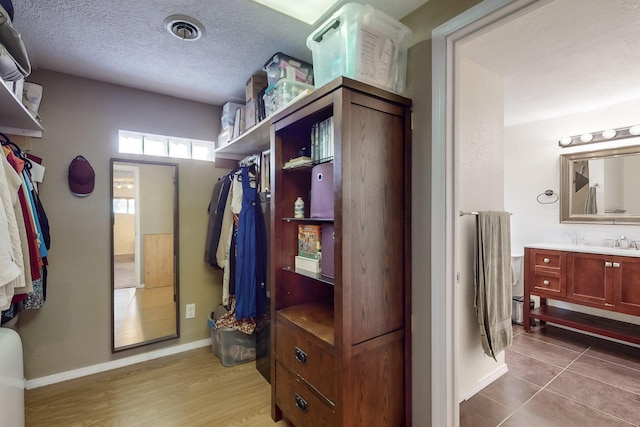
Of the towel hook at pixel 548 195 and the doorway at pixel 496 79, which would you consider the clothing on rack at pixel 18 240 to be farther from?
the towel hook at pixel 548 195

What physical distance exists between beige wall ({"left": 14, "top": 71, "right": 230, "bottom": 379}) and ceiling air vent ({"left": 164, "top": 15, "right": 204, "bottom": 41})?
1.06 meters

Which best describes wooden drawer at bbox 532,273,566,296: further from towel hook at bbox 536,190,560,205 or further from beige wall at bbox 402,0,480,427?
beige wall at bbox 402,0,480,427

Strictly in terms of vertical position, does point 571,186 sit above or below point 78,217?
above

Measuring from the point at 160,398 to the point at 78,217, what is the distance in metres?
1.51

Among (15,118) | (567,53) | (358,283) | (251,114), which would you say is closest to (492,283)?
(358,283)

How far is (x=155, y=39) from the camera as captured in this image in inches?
68.0

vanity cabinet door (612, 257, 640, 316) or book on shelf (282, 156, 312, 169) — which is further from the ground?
book on shelf (282, 156, 312, 169)

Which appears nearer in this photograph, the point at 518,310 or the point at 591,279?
the point at 591,279

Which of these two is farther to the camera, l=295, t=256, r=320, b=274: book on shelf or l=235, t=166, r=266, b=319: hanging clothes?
l=235, t=166, r=266, b=319: hanging clothes

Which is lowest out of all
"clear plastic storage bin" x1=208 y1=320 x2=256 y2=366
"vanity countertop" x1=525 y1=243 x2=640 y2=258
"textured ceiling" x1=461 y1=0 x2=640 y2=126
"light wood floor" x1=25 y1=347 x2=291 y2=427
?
"light wood floor" x1=25 y1=347 x2=291 y2=427

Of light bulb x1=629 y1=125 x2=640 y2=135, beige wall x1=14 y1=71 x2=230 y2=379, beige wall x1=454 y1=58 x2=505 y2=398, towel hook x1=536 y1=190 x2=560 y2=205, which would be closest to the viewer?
beige wall x1=454 y1=58 x2=505 y2=398

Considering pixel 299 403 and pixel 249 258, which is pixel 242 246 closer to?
pixel 249 258

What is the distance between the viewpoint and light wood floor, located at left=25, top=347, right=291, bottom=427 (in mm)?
1736

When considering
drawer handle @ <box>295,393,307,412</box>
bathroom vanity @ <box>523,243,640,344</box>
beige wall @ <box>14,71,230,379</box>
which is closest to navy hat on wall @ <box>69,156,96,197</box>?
beige wall @ <box>14,71,230,379</box>
